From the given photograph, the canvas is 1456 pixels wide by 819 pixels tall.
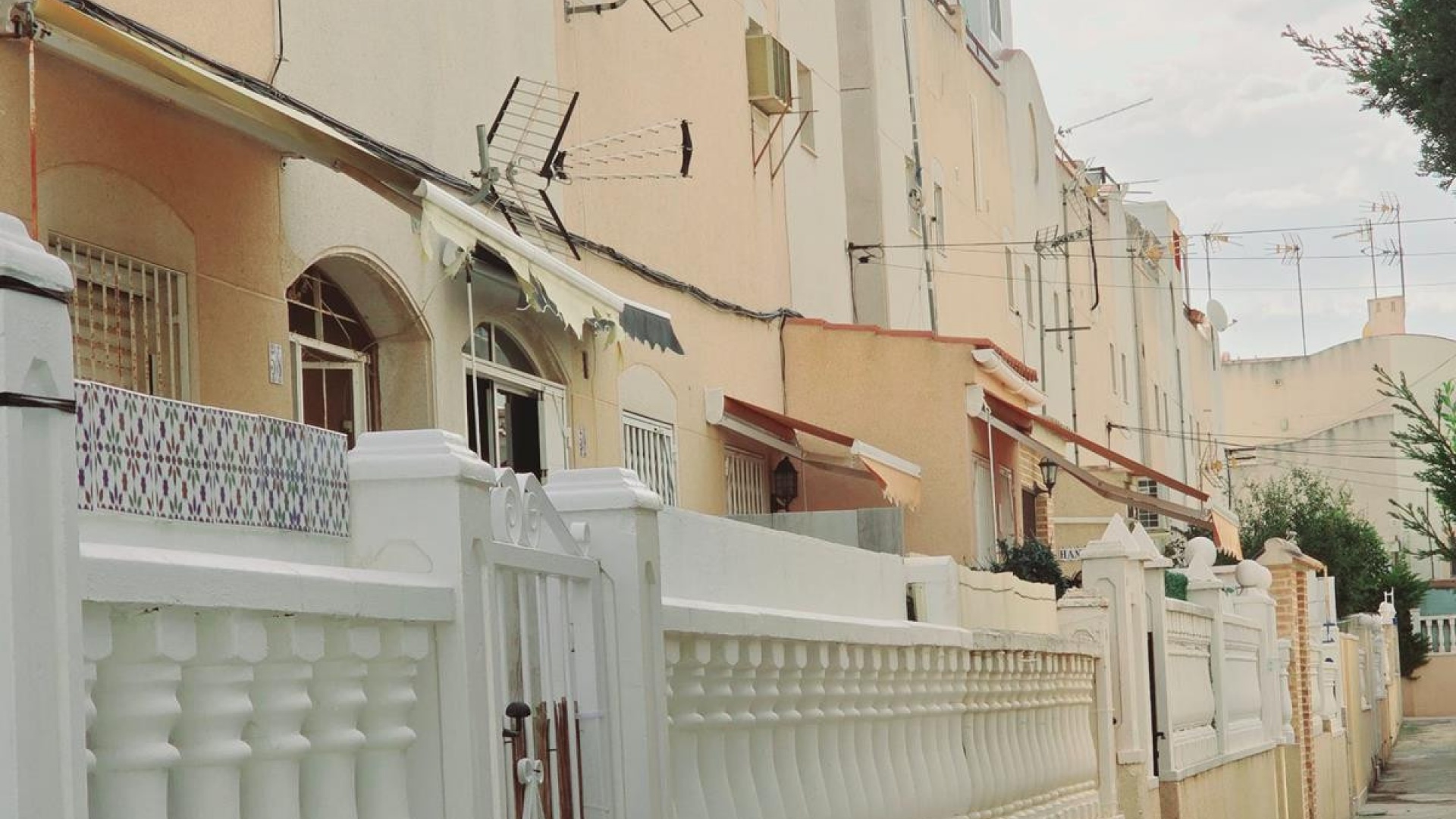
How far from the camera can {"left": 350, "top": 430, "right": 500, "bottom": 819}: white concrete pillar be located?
4.53 metres

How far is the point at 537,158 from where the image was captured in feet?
50.3

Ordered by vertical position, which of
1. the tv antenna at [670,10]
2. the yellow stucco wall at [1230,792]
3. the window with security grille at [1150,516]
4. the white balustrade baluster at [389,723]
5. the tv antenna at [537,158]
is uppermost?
the tv antenna at [670,10]

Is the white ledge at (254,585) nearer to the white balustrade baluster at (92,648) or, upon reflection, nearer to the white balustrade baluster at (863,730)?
the white balustrade baluster at (92,648)

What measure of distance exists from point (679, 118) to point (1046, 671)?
7.84 metres

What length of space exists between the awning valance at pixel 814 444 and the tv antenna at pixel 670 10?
3147 millimetres

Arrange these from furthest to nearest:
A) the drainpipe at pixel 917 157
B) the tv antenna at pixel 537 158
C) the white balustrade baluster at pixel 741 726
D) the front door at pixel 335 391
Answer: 1. the drainpipe at pixel 917 157
2. the tv antenna at pixel 537 158
3. the front door at pixel 335 391
4. the white balustrade baluster at pixel 741 726

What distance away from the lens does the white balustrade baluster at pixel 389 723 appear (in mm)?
4277

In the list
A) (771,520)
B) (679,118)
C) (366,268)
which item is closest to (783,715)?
(366,268)

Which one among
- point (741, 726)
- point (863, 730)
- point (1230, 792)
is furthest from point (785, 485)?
point (741, 726)

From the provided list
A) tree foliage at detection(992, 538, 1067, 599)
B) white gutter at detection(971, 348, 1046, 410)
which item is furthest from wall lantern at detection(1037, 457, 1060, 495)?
tree foliage at detection(992, 538, 1067, 599)

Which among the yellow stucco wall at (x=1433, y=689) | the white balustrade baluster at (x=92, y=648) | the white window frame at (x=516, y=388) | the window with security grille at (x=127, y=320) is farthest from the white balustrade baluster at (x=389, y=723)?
the yellow stucco wall at (x=1433, y=689)

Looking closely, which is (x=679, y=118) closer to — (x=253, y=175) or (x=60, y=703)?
(x=253, y=175)

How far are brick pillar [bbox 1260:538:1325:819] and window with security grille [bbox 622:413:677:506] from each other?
7358mm

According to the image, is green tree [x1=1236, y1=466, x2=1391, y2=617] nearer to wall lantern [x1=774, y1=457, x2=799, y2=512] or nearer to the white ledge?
wall lantern [x1=774, y1=457, x2=799, y2=512]
